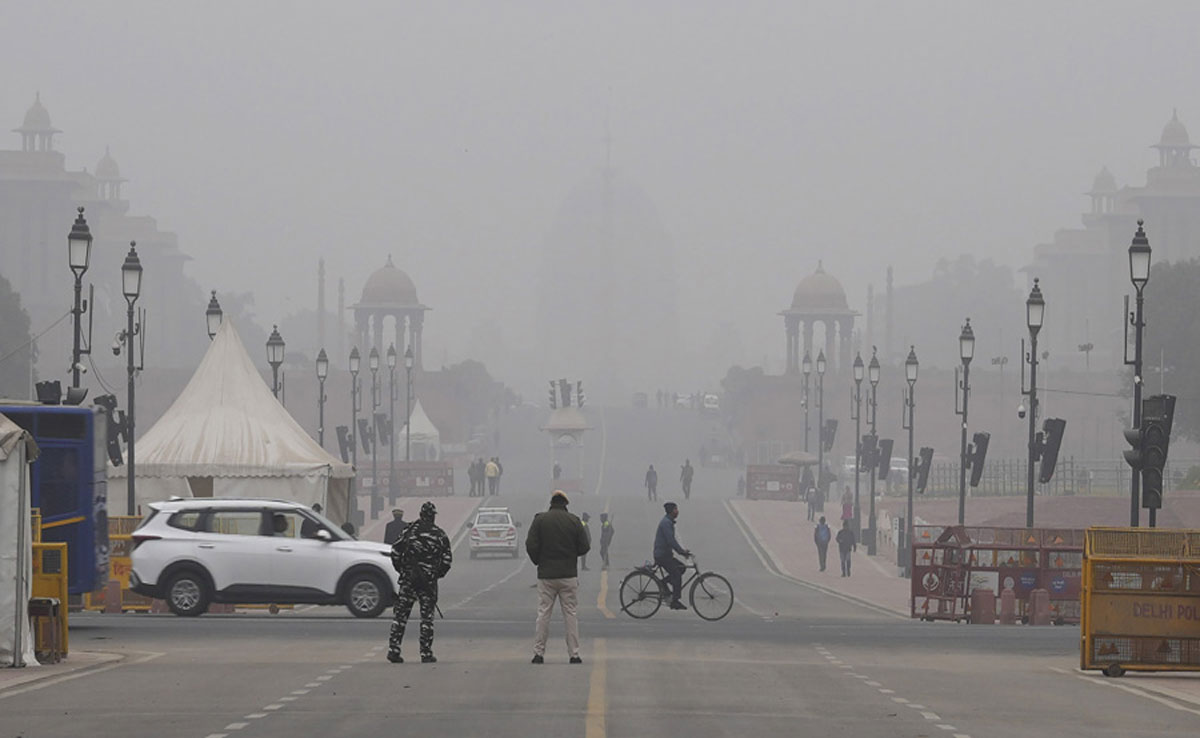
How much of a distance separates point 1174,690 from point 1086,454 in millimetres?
113907

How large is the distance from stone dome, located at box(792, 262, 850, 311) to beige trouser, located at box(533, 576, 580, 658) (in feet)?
459

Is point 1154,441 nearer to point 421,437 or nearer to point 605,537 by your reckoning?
point 605,537

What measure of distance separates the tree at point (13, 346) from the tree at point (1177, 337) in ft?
163

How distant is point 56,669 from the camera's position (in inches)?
763

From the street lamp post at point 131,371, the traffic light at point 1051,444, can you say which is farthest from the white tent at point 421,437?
the street lamp post at point 131,371

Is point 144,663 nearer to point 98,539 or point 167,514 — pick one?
point 98,539

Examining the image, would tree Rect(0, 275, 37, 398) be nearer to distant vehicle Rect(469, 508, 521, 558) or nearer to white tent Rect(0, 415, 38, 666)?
distant vehicle Rect(469, 508, 521, 558)

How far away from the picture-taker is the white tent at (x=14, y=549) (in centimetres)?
1942

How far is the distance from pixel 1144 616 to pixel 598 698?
22.5 feet

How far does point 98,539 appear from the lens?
26.2 metres

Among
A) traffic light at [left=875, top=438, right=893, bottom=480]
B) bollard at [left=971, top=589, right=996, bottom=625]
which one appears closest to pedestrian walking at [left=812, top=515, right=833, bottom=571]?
traffic light at [left=875, top=438, right=893, bottom=480]

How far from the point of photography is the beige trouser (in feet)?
66.2

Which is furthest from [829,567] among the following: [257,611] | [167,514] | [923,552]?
[167,514]

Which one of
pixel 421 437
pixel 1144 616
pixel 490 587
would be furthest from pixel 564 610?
pixel 421 437
